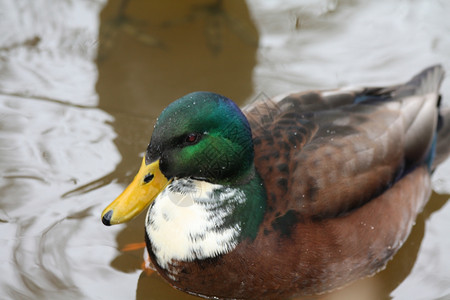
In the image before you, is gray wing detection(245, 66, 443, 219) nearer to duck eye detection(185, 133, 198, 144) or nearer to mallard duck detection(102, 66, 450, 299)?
mallard duck detection(102, 66, 450, 299)

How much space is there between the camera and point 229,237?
3.98 meters

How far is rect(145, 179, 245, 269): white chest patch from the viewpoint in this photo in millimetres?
3980

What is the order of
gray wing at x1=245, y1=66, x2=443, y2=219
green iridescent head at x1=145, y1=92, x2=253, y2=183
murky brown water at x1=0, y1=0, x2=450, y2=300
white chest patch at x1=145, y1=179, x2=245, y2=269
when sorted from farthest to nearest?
murky brown water at x1=0, y1=0, x2=450, y2=300, gray wing at x1=245, y1=66, x2=443, y2=219, white chest patch at x1=145, y1=179, x2=245, y2=269, green iridescent head at x1=145, y1=92, x2=253, y2=183

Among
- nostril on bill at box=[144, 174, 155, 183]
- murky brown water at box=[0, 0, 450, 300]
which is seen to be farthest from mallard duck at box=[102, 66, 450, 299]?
murky brown water at box=[0, 0, 450, 300]

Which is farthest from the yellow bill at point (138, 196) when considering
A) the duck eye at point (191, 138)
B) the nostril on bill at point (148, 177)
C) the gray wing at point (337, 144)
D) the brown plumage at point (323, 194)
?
the gray wing at point (337, 144)

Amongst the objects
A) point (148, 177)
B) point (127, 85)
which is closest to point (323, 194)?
point (148, 177)

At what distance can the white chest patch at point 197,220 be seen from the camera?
13.1 feet

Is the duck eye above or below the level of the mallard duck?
above

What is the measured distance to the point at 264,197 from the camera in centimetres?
402

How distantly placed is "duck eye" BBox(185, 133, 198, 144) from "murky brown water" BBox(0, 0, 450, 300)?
1.09 metres

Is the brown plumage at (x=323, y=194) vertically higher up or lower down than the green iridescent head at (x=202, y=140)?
lower down

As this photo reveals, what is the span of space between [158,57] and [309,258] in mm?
2758

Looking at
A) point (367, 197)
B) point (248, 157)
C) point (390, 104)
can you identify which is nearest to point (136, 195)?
point (248, 157)

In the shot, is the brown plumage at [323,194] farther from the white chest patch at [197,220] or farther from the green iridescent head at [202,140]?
the green iridescent head at [202,140]
